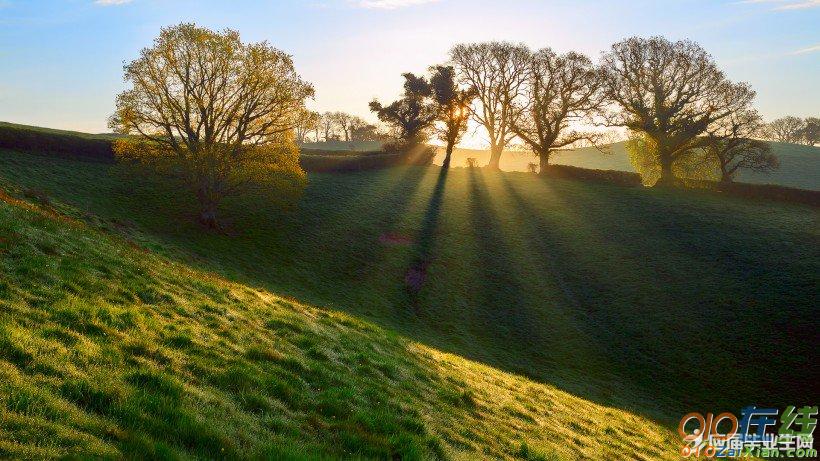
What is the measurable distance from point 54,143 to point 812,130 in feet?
654

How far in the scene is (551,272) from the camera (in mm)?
44781

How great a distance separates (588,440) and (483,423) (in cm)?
480

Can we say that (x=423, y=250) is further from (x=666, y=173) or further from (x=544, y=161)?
(x=666, y=173)

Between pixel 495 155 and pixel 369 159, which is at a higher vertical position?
pixel 495 155

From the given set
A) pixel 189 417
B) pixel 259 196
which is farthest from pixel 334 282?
pixel 189 417

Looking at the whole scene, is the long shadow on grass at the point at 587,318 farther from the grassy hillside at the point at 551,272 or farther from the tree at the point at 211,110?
the tree at the point at 211,110

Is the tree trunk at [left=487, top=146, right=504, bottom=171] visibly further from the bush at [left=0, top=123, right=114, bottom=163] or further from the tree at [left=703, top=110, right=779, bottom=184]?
the bush at [left=0, top=123, right=114, bottom=163]

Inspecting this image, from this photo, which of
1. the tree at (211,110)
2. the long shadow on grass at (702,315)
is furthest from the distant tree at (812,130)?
the tree at (211,110)

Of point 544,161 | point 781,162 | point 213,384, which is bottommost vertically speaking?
point 213,384

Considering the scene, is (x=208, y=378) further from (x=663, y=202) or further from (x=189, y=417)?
(x=663, y=202)

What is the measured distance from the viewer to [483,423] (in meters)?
13.2

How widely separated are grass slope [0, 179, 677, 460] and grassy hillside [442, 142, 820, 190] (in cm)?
7201

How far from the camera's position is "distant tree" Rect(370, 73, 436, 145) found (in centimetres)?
7869

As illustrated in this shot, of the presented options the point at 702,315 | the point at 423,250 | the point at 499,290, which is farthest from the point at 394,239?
the point at 702,315
